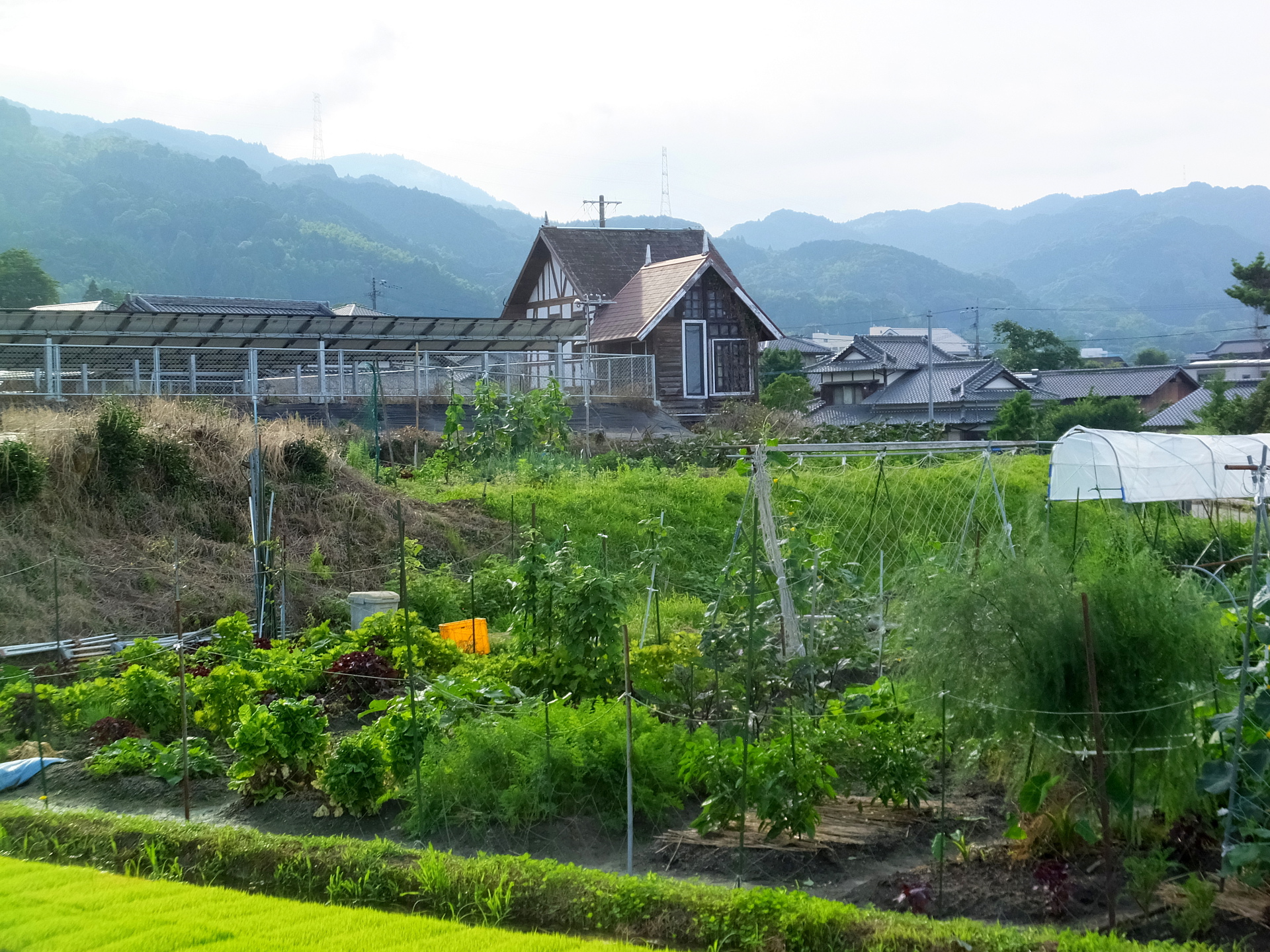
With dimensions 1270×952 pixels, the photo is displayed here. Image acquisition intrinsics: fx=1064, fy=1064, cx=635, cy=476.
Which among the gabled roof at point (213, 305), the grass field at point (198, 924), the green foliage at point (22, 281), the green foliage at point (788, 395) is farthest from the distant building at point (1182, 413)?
the green foliage at point (22, 281)

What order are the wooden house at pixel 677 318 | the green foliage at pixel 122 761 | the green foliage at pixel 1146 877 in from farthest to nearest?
1. the wooden house at pixel 677 318
2. the green foliage at pixel 122 761
3. the green foliage at pixel 1146 877

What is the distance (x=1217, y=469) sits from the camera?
12.3m

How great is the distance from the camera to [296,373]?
22.5m

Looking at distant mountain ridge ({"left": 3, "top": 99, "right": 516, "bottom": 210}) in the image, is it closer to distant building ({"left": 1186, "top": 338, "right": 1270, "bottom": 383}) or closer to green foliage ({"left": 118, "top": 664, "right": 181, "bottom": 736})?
green foliage ({"left": 118, "top": 664, "right": 181, "bottom": 736})

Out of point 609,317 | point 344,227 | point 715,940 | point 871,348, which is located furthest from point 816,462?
point 344,227

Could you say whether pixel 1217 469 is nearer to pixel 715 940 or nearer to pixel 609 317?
pixel 715 940

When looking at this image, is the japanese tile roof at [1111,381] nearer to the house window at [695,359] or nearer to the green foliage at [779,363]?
the green foliage at [779,363]

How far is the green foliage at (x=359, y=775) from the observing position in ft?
18.5

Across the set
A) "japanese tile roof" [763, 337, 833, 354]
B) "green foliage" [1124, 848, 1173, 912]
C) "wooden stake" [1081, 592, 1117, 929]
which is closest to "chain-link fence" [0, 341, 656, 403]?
"wooden stake" [1081, 592, 1117, 929]

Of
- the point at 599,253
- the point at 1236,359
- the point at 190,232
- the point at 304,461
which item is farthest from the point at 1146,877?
the point at 190,232

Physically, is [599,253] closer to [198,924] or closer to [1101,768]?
[198,924]

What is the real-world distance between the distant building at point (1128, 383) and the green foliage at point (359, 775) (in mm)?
40206

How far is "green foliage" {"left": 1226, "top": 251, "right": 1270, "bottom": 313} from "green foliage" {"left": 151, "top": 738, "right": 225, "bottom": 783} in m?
25.7

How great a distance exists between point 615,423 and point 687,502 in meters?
8.40
